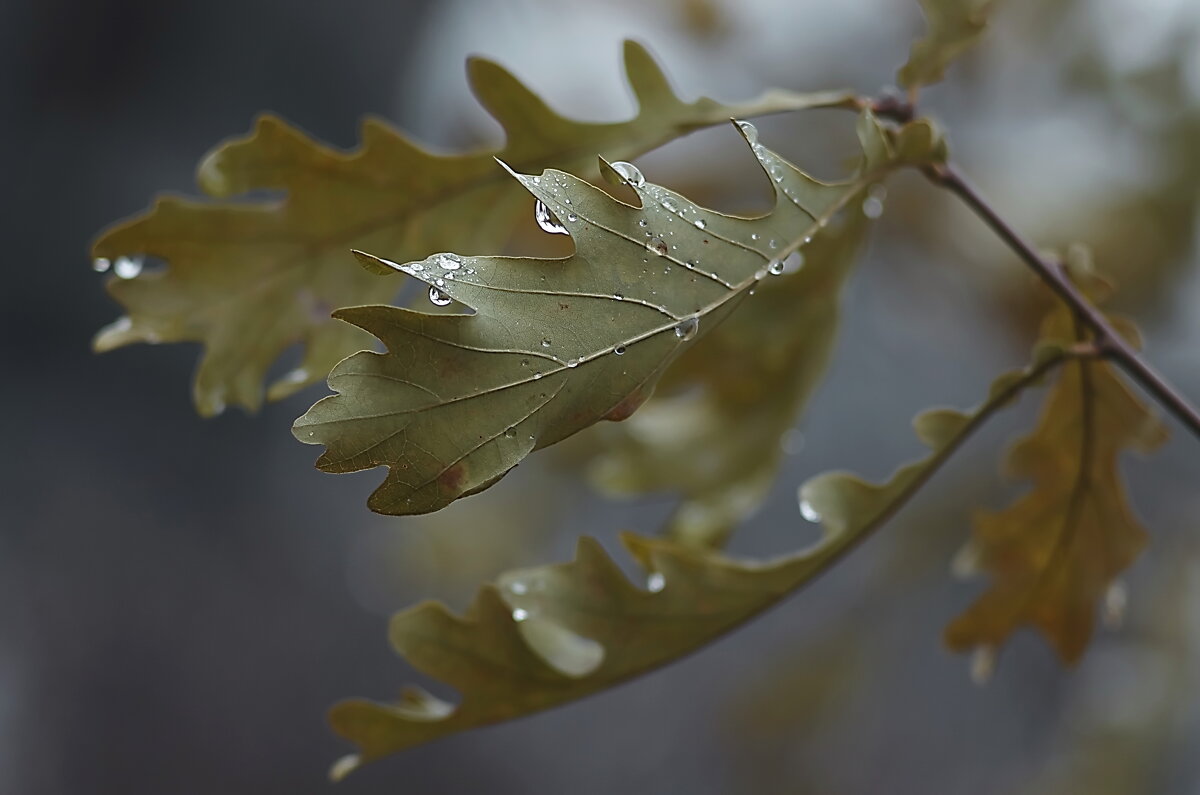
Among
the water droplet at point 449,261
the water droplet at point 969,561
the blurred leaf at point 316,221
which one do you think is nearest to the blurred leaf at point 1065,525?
the water droplet at point 969,561

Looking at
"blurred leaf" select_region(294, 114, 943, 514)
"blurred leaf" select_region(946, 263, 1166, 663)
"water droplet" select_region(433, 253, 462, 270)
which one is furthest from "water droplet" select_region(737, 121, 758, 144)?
"blurred leaf" select_region(946, 263, 1166, 663)

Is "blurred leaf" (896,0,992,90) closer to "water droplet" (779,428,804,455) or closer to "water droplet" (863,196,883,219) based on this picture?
"water droplet" (863,196,883,219)

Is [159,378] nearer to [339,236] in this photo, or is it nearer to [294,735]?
[294,735]

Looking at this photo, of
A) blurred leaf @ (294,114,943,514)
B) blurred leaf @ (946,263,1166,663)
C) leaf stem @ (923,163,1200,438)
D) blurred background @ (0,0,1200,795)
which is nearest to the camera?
blurred leaf @ (294,114,943,514)

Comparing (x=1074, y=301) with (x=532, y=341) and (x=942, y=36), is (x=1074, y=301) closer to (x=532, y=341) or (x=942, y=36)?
(x=942, y=36)

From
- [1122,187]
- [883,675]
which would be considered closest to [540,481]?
[883,675]

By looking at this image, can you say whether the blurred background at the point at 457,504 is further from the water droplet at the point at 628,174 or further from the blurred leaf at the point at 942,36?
the water droplet at the point at 628,174
